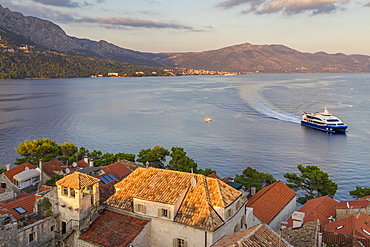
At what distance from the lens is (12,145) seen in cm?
6500

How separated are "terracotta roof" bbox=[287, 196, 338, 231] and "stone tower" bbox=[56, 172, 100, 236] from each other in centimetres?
1323

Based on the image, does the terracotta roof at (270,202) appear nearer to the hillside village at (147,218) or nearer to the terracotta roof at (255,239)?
the hillside village at (147,218)

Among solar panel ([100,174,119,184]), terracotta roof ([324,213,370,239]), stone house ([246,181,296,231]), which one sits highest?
terracotta roof ([324,213,370,239])

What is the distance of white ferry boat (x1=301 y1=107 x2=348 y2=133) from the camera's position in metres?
76.2

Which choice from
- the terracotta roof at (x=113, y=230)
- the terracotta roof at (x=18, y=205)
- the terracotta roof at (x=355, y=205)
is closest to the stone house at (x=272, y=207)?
the terracotta roof at (x=355, y=205)

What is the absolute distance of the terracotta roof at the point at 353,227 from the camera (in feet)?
57.5

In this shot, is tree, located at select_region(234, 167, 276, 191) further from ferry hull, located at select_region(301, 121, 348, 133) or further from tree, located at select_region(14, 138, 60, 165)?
ferry hull, located at select_region(301, 121, 348, 133)

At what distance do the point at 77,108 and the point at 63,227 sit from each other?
102617mm

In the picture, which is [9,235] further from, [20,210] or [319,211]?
[319,211]

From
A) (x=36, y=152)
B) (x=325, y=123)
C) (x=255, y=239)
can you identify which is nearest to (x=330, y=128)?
(x=325, y=123)

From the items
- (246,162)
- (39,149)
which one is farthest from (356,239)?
(39,149)

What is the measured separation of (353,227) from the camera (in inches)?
709

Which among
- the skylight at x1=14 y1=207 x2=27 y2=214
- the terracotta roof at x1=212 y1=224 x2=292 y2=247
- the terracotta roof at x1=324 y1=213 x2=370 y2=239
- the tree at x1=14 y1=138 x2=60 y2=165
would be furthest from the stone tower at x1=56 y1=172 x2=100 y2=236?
the tree at x1=14 y1=138 x2=60 y2=165

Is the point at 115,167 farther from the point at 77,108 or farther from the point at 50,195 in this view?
the point at 77,108
